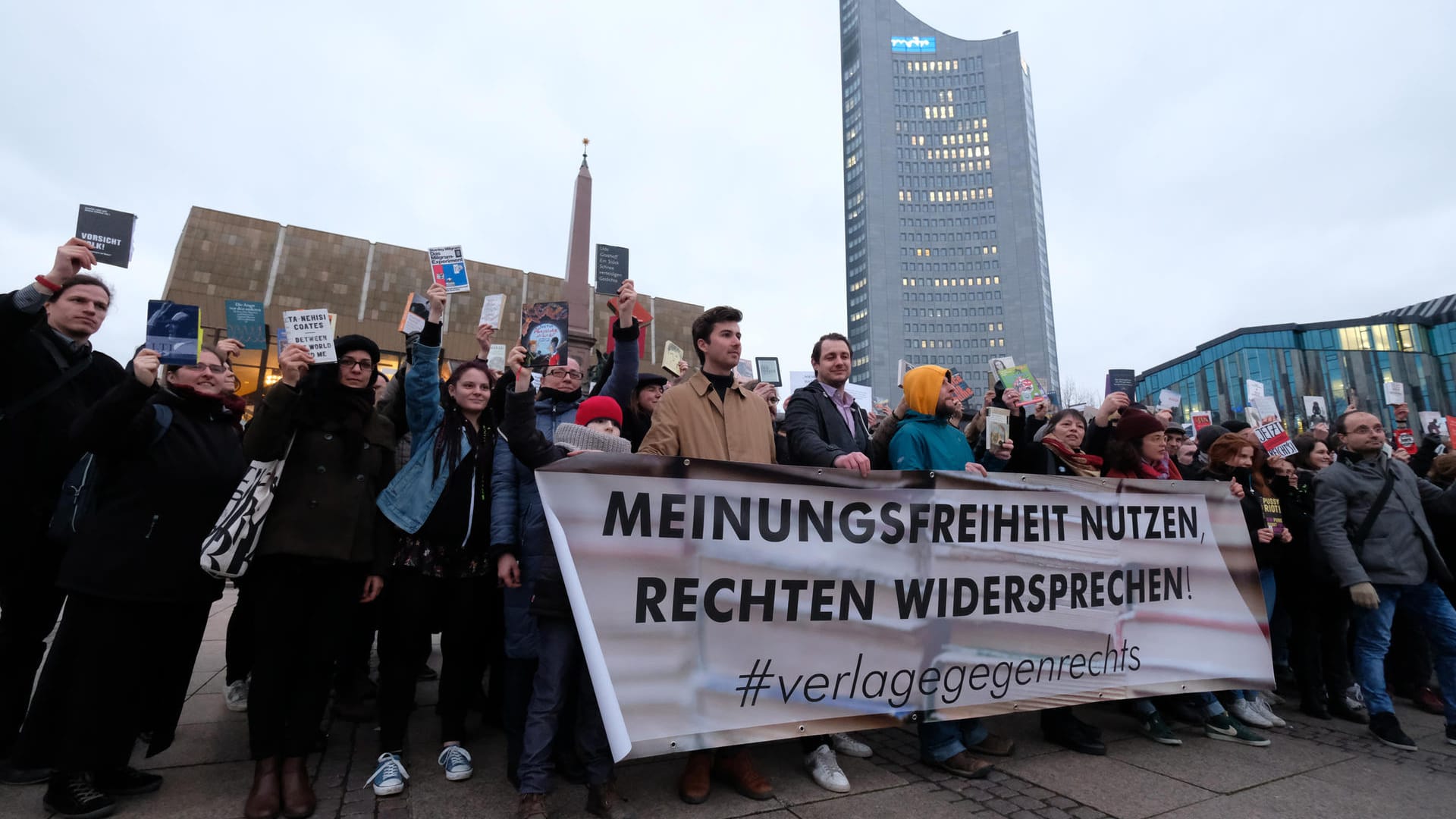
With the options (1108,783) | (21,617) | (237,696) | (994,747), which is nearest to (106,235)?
(21,617)

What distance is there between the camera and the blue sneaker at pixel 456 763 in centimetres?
299

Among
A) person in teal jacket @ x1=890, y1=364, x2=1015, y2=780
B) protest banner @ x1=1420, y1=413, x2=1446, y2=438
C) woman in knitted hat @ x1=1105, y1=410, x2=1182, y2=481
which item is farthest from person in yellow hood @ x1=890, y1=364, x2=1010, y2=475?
protest banner @ x1=1420, y1=413, x2=1446, y2=438

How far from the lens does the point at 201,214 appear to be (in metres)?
25.6

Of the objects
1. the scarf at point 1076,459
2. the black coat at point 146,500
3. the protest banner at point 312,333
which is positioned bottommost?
the black coat at point 146,500

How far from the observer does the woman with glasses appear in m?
2.57

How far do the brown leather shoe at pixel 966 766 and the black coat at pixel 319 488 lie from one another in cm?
291

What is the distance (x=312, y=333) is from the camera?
3.02 m

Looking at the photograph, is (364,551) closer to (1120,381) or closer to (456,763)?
(456,763)

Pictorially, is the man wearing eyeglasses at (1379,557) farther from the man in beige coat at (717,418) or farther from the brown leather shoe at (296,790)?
the brown leather shoe at (296,790)

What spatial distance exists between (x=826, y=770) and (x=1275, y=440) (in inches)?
170

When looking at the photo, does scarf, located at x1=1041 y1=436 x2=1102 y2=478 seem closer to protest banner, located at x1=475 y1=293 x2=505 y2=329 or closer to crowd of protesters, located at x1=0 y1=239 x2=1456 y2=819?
crowd of protesters, located at x1=0 y1=239 x2=1456 y2=819

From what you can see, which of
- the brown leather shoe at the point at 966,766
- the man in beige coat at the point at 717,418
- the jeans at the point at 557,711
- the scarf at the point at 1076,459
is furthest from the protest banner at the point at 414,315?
the scarf at the point at 1076,459

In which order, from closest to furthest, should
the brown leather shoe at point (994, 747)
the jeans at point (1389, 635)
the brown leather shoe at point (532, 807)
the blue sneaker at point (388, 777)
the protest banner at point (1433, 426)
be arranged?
1. the brown leather shoe at point (532, 807)
2. the blue sneaker at point (388, 777)
3. the brown leather shoe at point (994, 747)
4. the jeans at point (1389, 635)
5. the protest banner at point (1433, 426)

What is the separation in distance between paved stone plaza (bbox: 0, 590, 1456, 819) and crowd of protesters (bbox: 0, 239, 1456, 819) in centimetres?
11
